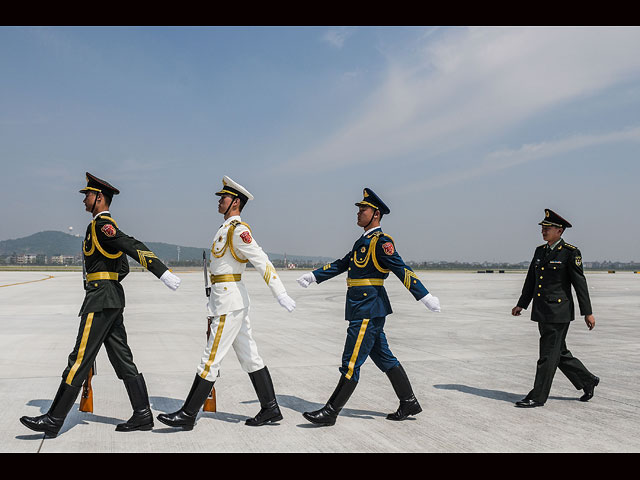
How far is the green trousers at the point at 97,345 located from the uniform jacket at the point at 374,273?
1841 mm

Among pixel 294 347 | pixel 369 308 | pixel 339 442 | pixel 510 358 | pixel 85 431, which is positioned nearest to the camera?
pixel 339 442

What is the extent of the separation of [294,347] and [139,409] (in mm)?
4387

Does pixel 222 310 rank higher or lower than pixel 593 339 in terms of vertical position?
higher

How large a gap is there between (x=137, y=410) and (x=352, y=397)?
209 centimetres

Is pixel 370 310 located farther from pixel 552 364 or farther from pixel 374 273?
pixel 552 364

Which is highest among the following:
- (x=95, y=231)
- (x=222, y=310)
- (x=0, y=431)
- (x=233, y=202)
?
(x=233, y=202)

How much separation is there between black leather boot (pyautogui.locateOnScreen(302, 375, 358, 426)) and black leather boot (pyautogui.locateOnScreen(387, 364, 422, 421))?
0.43 m

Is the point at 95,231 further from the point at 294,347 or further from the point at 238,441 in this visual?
the point at 294,347

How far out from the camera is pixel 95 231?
441 centimetres

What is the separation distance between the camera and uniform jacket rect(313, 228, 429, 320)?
4.66 meters

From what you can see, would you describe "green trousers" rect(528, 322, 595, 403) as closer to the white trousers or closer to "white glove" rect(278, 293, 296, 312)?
"white glove" rect(278, 293, 296, 312)

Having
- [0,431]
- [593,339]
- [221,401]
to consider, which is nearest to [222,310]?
[221,401]

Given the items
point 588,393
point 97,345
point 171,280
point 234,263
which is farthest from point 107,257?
point 588,393

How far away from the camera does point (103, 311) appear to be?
14.4 feet
